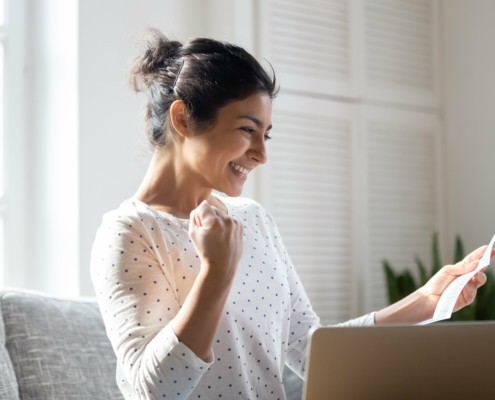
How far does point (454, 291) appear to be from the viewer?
1776 mm

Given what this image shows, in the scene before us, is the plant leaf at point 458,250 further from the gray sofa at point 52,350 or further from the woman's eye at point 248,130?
the woman's eye at point 248,130

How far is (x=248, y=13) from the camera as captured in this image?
3.29 metres

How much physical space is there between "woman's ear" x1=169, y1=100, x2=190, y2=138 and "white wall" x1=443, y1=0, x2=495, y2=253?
231cm

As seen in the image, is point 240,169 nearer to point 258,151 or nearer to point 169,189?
point 258,151

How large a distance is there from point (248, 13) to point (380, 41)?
764mm

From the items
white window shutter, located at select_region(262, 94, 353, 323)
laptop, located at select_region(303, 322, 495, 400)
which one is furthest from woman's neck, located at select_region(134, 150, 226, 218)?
white window shutter, located at select_region(262, 94, 353, 323)

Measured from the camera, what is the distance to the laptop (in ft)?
4.21

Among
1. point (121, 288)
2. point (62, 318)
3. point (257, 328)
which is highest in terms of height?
point (121, 288)

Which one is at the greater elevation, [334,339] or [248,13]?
[248,13]

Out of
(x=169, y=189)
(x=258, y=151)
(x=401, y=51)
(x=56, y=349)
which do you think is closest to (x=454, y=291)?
(x=258, y=151)

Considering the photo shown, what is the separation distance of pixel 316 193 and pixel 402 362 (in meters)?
2.27

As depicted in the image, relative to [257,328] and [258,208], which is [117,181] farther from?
[257,328]

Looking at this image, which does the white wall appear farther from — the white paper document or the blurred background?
the white paper document

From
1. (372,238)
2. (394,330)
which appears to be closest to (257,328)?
(394,330)
